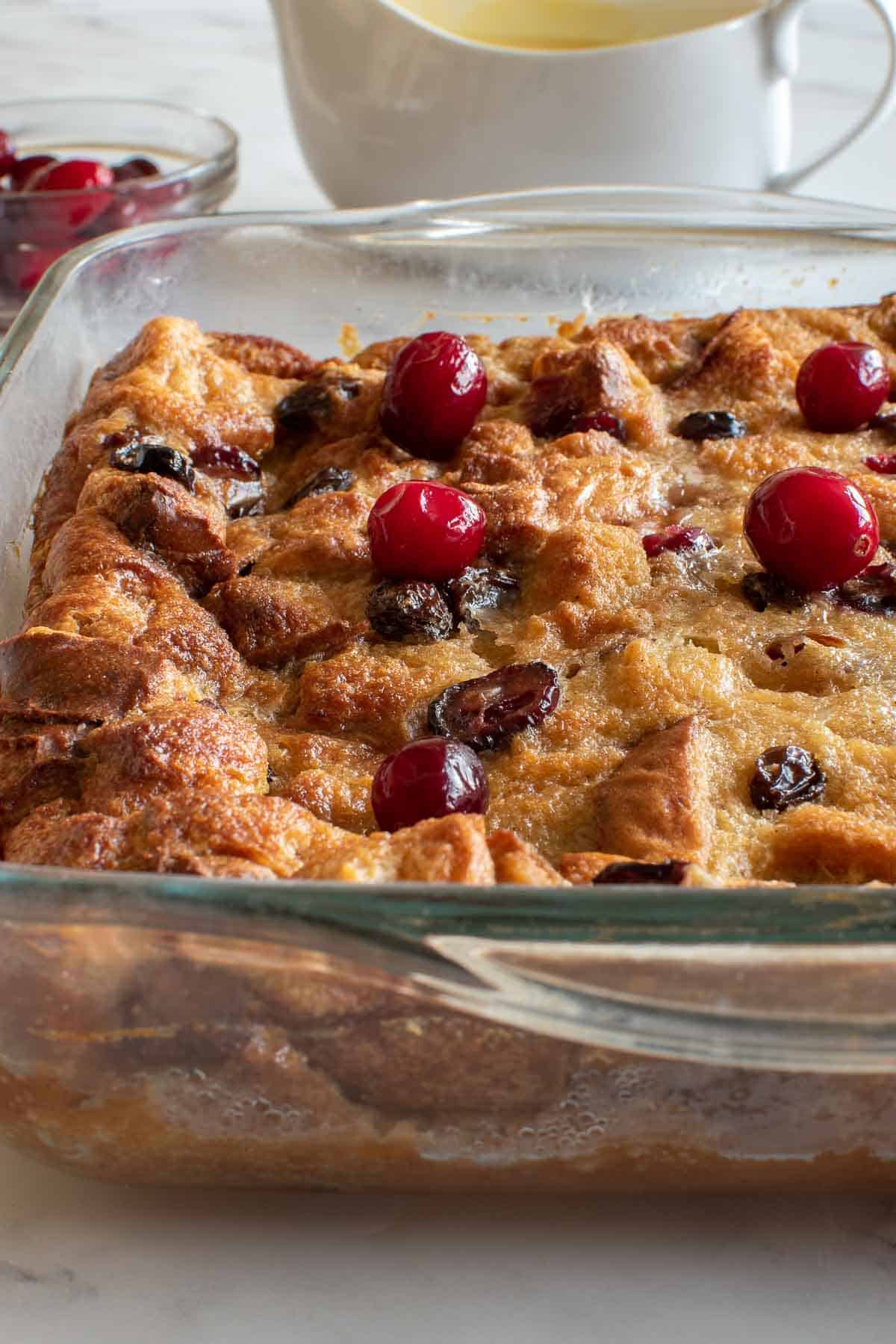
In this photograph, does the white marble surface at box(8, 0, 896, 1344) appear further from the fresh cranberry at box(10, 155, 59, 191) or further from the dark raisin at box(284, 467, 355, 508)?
the fresh cranberry at box(10, 155, 59, 191)

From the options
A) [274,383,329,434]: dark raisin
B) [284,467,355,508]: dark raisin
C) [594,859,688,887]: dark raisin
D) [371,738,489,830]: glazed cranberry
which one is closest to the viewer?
[594,859,688,887]: dark raisin

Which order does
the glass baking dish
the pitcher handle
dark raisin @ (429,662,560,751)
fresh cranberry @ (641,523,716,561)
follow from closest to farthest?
the glass baking dish → dark raisin @ (429,662,560,751) → fresh cranberry @ (641,523,716,561) → the pitcher handle

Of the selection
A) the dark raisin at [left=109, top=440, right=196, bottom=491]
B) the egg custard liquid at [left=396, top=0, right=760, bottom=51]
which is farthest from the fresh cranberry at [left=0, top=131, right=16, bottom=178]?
the dark raisin at [left=109, top=440, right=196, bottom=491]

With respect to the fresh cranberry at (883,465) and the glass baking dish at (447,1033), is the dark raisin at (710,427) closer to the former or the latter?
the fresh cranberry at (883,465)

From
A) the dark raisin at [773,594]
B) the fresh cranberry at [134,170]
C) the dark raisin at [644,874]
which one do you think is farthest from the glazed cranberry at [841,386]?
the fresh cranberry at [134,170]

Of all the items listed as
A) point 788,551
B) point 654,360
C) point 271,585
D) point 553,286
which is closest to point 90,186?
point 553,286

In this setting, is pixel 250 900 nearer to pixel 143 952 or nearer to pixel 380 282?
pixel 143 952

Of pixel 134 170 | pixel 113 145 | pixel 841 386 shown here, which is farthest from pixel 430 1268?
pixel 113 145
